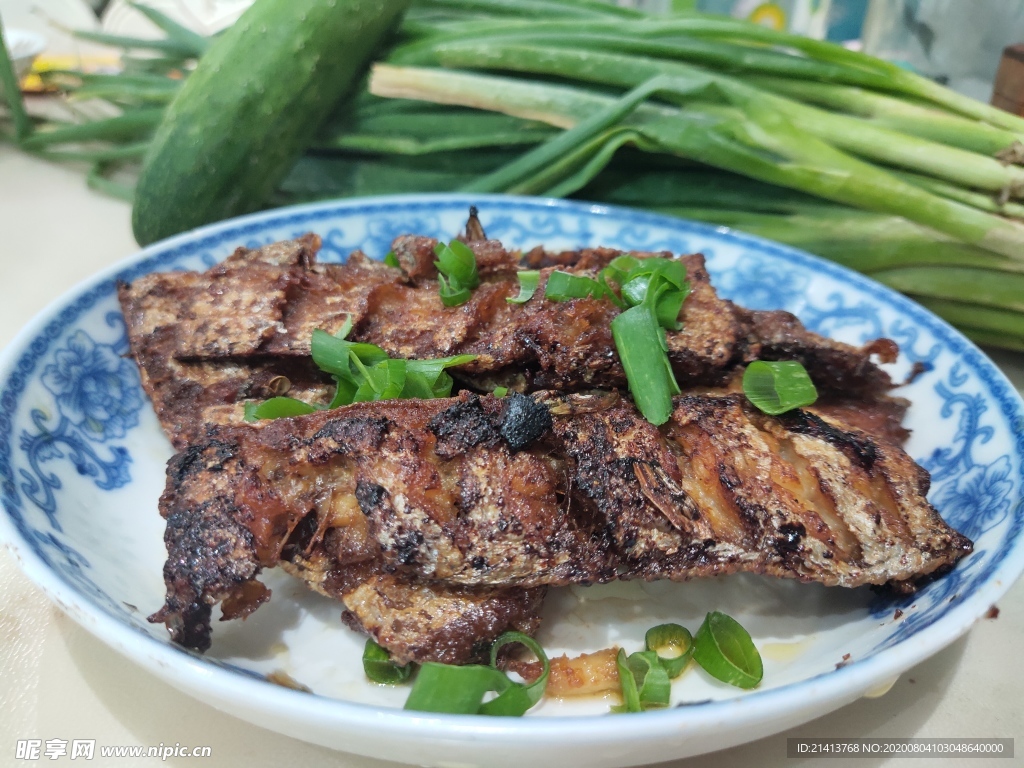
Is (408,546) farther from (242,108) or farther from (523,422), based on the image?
(242,108)

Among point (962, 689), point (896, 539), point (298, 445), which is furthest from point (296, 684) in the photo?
point (962, 689)

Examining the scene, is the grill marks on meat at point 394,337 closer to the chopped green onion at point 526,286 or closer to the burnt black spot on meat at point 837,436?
the chopped green onion at point 526,286

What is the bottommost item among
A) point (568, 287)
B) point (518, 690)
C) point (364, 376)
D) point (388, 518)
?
point (518, 690)

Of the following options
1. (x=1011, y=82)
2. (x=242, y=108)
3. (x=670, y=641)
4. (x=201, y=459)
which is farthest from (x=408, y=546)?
(x=1011, y=82)

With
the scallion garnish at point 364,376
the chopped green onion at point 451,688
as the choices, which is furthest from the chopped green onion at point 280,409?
the chopped green onion at point 451,688

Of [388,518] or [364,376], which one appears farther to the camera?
[364,376]

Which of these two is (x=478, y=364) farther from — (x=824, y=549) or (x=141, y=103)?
(x=141, y=103)
